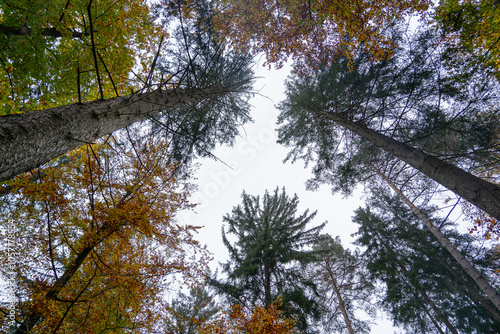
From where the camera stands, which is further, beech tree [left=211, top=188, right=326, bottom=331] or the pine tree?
the pine tree

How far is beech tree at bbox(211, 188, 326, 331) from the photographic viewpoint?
21.7 feet

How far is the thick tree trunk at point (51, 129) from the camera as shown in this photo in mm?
1307

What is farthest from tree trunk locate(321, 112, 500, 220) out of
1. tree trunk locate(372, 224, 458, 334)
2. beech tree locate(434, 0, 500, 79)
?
tree trunk locate(372, 224, 458, 334)

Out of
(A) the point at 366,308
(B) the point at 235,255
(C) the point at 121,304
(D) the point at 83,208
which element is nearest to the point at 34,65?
(D) the point at 83,208

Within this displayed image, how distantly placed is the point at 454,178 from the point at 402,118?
2814 mm

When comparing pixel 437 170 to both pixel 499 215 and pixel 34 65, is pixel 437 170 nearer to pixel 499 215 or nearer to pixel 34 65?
pixel 499 215

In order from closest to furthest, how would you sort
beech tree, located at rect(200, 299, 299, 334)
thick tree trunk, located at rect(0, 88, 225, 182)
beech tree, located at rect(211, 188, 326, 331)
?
thick tree trunk, located at rect(0, 88, 225, 182) < beech tree, located at rect(200, 299, 299, 334) < beech tree, located at rect(211, 188, 326, 331)

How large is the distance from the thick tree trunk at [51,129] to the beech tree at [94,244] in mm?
1121

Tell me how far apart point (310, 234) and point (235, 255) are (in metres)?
3.66

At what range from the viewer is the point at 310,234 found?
870 cm

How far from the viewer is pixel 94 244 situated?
13.0ft

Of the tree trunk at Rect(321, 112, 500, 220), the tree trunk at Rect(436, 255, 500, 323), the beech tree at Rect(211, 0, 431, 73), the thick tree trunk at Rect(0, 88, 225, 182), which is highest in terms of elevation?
the beech tree at Rect(211, 0, 431, 73)

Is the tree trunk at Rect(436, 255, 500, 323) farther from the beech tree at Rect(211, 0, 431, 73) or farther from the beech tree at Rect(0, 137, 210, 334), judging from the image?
the beech tree at Rect(0, 137, 210, 334)

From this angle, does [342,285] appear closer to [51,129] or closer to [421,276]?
[421,276]
